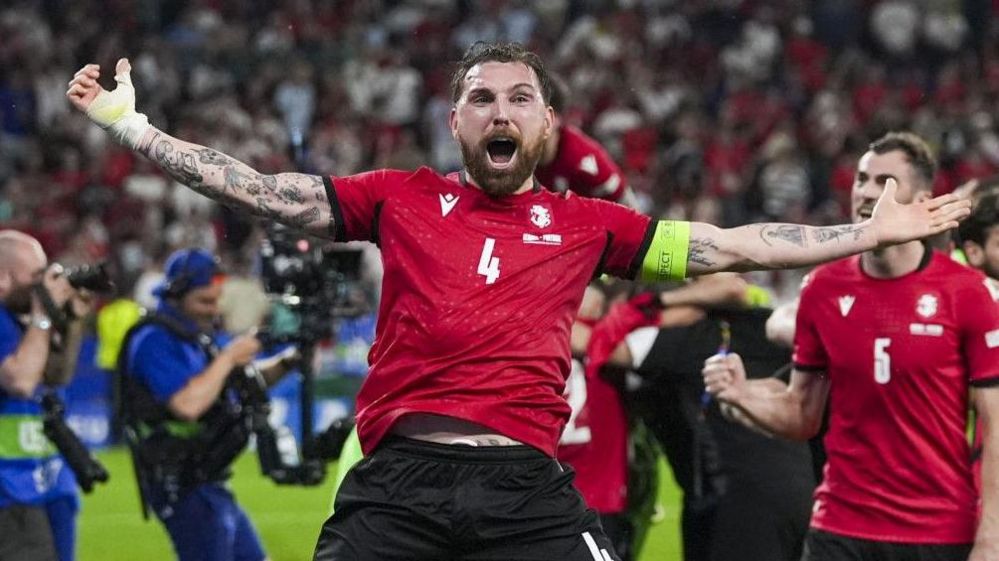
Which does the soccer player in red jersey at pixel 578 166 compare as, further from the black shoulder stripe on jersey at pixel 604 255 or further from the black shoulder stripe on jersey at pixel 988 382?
the black shoulder stripe on jersey at pixel 604 255

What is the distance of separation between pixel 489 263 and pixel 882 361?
146 cm

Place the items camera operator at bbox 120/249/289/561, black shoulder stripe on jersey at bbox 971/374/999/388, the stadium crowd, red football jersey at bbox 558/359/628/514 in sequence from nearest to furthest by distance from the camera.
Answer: black shoulder stripe on jersey at bbox 971/374/999/388 → red football jersey at bbox 558/359/628/514 → camera operator at bbox 120/249/289/561 → the stadium crowd

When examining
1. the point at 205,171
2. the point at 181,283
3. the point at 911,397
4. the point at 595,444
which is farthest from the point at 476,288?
the point at 181,283

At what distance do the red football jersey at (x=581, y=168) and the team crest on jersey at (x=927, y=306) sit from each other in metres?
3.02

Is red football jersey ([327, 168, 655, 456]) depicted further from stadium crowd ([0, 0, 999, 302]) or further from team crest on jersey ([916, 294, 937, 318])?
stadium crowd ([0, 0, 999, 302])

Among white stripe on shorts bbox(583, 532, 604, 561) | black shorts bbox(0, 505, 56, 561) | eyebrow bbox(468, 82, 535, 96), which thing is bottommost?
black shorts bbox(0, 505, 56, 561)

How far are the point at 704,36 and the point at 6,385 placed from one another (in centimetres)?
1807

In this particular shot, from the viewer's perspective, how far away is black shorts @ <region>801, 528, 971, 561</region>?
5262 mm

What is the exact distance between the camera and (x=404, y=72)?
2270 cm

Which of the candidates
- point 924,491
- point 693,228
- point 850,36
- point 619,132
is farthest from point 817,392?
point 850,36

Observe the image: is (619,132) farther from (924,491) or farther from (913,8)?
(924,491)

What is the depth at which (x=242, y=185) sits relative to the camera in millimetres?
4695

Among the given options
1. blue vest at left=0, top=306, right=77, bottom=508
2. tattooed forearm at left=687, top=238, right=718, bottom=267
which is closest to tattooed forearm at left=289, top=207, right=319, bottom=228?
tattooed forearm at left=687, top=238, right=718, bottom=267

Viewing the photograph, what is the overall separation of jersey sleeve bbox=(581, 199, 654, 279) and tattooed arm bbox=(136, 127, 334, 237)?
2.52ft
